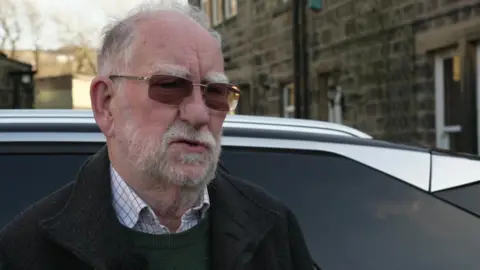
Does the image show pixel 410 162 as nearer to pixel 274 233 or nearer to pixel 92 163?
pixel 274 233

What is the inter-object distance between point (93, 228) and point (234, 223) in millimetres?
376

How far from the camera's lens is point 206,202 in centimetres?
176

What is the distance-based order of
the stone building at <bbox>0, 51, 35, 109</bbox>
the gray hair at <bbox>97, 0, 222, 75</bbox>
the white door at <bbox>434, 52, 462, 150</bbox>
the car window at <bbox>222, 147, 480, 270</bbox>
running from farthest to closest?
the stone building at <bbox>0, 51, 35, 109</bbox> → the white door at <bbox>434, 52, 462, 150</bbox> → the car window at <bbox>222, 147, 480, 270</bbox> → the gray hair at <bbox>97, 0, 222, 75</bbox>

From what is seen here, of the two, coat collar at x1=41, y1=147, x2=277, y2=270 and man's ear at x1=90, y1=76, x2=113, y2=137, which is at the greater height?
man's ear at x1=90, y1=76, x2=113, y2=137

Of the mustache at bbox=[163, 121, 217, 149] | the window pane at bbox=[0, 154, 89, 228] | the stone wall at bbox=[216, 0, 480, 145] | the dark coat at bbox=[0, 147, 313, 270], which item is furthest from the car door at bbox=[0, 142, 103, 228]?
the stone wall at bbox=[216, 0, 480, 145]

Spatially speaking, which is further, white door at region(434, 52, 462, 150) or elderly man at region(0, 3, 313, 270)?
white door at region(434, 52, 462, 150)

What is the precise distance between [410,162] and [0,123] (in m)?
1.41

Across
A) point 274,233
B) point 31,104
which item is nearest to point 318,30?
point 31,104

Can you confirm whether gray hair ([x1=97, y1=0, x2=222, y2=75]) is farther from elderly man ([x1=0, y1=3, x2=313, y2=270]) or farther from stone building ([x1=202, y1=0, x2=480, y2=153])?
stone building ([x1=202, y1=0, x2=480, y2=153])

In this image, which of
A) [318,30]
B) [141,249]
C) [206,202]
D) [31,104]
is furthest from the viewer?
[31,104]

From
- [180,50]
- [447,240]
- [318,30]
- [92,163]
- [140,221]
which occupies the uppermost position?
[318,30]

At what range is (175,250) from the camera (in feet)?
5.48

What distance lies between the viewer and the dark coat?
61.8 inches

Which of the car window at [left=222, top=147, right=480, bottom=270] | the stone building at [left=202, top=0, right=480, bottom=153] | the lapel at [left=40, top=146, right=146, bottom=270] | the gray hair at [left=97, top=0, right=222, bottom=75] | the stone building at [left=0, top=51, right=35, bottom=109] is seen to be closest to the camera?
the lapel at [left=40, top=146, right=146, bottom=270]
